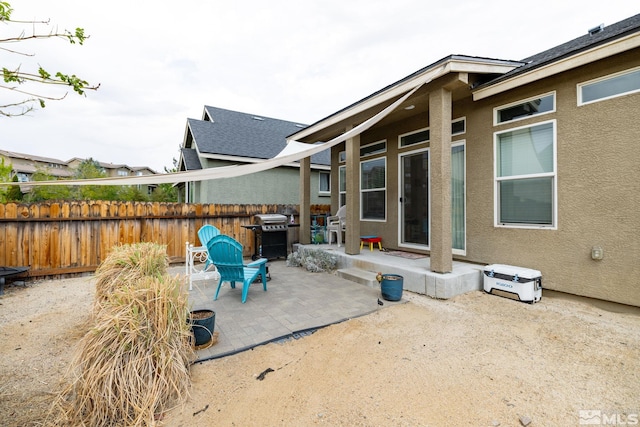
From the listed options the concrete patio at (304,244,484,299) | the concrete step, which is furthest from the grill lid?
A: the concrete step

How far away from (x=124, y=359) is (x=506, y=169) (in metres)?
5.37

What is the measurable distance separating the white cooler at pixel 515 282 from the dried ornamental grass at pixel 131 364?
4.19 metres

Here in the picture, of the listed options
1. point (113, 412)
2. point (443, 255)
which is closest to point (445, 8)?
point (443, 255)

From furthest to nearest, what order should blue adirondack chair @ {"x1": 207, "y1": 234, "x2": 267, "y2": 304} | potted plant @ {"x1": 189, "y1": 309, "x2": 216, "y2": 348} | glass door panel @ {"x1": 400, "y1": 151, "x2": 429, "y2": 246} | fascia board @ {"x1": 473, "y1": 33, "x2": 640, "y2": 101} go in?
glass door panel @ {"x1": 400, "y1": 151, "x2": 429, "y2": 246} → blue adirondack chair @ {"x1": 207, "y1": 234, "x2": 267, "y2": 304} → fascia board @ {"x1": 473, "y1": 33, "x2": 640, "y2": 101} → potted plant @ {"x1": 189, "y1": 309, "x2": 216, "y2": 348}

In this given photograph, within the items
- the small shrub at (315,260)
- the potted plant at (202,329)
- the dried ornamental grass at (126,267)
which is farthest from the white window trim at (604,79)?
the dried ornamental grass at (126,267)

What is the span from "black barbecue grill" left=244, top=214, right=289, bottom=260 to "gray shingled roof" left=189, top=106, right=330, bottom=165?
3.89m

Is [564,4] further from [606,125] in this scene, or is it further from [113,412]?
[113,412]

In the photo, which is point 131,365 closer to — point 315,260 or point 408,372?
point 408,372

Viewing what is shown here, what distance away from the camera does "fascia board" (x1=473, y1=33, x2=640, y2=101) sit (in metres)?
3.25

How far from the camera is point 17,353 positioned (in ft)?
9.04

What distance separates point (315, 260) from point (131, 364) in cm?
431

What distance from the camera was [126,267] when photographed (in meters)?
3.12

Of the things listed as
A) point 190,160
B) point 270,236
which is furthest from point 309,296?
point 190,160

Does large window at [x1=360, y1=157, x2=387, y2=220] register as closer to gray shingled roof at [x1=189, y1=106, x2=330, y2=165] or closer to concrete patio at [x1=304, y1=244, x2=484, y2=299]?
concrete patio at [x1=304, y1=244, x2=484, y2=299]
